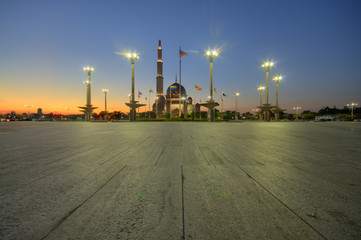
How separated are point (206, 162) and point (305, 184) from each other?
228cm

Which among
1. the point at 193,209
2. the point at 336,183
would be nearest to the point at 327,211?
the point at 336,183

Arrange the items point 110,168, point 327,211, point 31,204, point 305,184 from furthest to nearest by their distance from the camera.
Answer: point 110,168 → point 305,184 → point 31,204 → point 327,211

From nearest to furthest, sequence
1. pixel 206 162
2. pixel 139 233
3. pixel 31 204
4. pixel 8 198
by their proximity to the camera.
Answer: pixel 139 233, pixel 31 204, pixel 8 198, pixel 206 162

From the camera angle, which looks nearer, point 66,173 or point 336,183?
point 336,183

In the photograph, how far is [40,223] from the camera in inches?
79.1

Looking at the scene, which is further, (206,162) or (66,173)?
(206,162)

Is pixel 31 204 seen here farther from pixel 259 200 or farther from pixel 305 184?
pixel 305 184

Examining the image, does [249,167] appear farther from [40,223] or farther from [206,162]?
[40,223]

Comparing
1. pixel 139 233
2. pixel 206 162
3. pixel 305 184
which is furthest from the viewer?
pixel 206 162

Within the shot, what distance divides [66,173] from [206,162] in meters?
3.39

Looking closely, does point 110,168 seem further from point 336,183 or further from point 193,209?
point 336,183

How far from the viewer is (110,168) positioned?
4.28 m

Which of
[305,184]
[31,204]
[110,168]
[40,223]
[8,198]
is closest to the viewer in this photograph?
[40,223]

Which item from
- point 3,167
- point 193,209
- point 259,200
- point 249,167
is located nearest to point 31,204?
point 193,209
